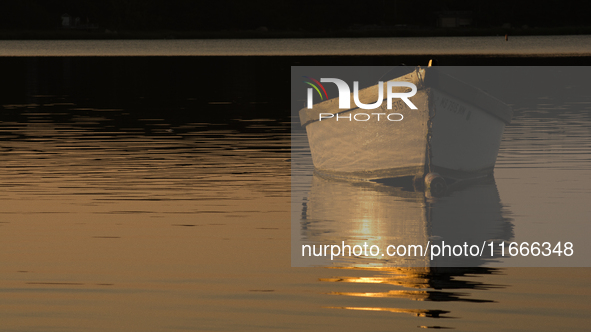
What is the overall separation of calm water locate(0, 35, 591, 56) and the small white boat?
93.7 m

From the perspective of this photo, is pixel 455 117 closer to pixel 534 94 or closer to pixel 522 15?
pixel 534 94

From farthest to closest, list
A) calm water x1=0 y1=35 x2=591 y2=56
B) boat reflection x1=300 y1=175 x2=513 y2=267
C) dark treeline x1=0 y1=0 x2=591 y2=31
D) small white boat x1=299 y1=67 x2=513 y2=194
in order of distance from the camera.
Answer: dark treeline x1=0 y1=0 x2=591 y2=31, calm water x1=0 y1=35 x2=591 y2=56, small white boat x1=299 y1=67 x2=513 y2=194, boat reflection x1=300 y1=175 x2=513 y2=267

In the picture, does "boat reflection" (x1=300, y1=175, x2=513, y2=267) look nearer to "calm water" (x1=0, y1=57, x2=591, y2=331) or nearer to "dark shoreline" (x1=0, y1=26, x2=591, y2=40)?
"calm water" (x1=0, y1=57, x2=591, y2=331)

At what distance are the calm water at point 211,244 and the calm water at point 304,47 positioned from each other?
89379 mm

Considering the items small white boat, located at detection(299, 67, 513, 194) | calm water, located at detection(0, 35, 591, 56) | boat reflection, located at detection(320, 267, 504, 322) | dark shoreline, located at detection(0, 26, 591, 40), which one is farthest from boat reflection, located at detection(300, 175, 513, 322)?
dark shoreline, located at detection(0, 26, 591, 40)

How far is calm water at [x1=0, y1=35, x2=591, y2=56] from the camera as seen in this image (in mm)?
122875

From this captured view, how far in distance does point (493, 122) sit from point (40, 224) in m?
10.1

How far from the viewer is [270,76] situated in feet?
230

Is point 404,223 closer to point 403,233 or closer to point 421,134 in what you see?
point 403,233

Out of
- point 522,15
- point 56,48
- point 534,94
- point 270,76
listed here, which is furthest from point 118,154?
point 522,15

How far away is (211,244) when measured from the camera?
50.3 ft

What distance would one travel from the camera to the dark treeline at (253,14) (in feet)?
534

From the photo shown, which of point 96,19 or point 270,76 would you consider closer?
point 270,76

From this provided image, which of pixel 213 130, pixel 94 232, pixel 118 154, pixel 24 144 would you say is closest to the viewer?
pixel 94 232
